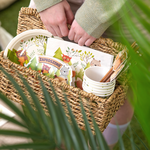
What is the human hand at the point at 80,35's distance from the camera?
637 millimetres

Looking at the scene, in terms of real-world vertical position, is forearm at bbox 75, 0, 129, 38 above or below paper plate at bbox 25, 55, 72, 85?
above

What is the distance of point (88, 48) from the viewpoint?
703 mm

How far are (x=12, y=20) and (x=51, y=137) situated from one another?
2.44 meters

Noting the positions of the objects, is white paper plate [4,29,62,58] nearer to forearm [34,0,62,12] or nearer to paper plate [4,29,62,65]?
paper plate [4,29,62,65]

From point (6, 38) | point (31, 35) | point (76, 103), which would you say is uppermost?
point (31, 35)

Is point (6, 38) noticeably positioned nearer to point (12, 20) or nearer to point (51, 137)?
point (12, 20)

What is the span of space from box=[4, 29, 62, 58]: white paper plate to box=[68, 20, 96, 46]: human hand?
0.15m

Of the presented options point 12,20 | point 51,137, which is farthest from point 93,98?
point 12,20

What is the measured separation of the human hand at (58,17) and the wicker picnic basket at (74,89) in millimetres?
107

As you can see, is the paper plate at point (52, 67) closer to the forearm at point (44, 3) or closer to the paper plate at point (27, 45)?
the paper plate at point (27, 45)

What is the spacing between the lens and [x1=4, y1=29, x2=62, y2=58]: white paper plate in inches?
30.5

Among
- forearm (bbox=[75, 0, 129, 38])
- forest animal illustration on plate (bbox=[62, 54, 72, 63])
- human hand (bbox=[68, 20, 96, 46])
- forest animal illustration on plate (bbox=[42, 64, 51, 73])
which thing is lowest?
forest animal illustration on plate (bbox=[42, 64, 51, 73])

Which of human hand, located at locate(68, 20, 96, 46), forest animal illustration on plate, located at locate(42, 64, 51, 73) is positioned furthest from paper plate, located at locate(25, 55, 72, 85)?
human hand, located at locate(68, 20, 96, 46)

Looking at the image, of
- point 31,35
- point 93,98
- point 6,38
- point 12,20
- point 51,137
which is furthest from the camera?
point 12,20
